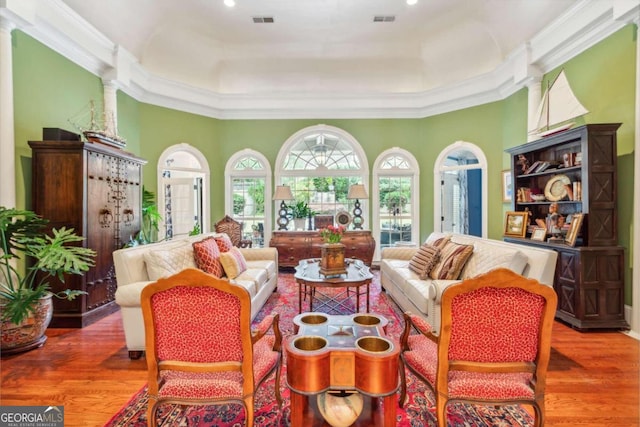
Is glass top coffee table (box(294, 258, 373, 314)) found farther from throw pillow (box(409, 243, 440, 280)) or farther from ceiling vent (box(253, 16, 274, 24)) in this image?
ceiling vent (box(253, 16, 274, 24))

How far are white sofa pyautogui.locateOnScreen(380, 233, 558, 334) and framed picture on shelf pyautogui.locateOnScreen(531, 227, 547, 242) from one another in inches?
35.9

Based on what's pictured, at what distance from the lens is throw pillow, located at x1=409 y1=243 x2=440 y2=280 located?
357 cm

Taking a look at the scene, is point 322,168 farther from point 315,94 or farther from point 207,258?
point 207,258

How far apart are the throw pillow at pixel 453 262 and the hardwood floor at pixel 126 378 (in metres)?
1.05

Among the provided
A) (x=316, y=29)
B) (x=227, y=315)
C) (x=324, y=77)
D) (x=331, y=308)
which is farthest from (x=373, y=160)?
(x=227, y=315)

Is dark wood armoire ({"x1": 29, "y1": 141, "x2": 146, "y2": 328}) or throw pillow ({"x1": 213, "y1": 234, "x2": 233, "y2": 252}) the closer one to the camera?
dark wood armoire ({"x1": 29, "y1": 141, "x2": 146, "y2": 328})

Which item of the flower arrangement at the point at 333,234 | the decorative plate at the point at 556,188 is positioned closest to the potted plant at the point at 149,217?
the flower arrangement at the point at 333,234

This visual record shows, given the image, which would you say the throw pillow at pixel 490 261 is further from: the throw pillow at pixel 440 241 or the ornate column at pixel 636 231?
the ornate column at pixel 636 231

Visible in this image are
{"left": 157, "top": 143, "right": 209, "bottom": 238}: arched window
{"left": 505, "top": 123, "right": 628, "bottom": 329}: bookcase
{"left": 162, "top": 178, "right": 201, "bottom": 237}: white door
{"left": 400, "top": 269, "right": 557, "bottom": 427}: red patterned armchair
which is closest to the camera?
{"left": 400, "top": 269, "right": 557, "bottom": 427}: red patterned armchair

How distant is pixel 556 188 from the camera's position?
13.3 feet

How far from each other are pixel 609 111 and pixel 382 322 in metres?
3.75

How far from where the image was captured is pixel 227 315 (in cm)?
154

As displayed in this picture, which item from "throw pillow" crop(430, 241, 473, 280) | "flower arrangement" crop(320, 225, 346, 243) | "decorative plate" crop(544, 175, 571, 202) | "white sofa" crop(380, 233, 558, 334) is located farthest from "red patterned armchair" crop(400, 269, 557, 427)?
"decorative plate" crop(544, 175, 571, 202)

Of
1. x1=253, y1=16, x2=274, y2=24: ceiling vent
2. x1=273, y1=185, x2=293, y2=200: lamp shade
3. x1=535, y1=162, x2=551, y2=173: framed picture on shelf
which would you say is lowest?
x1=273, y1=185, x2=293, y2=200: lamp shade
